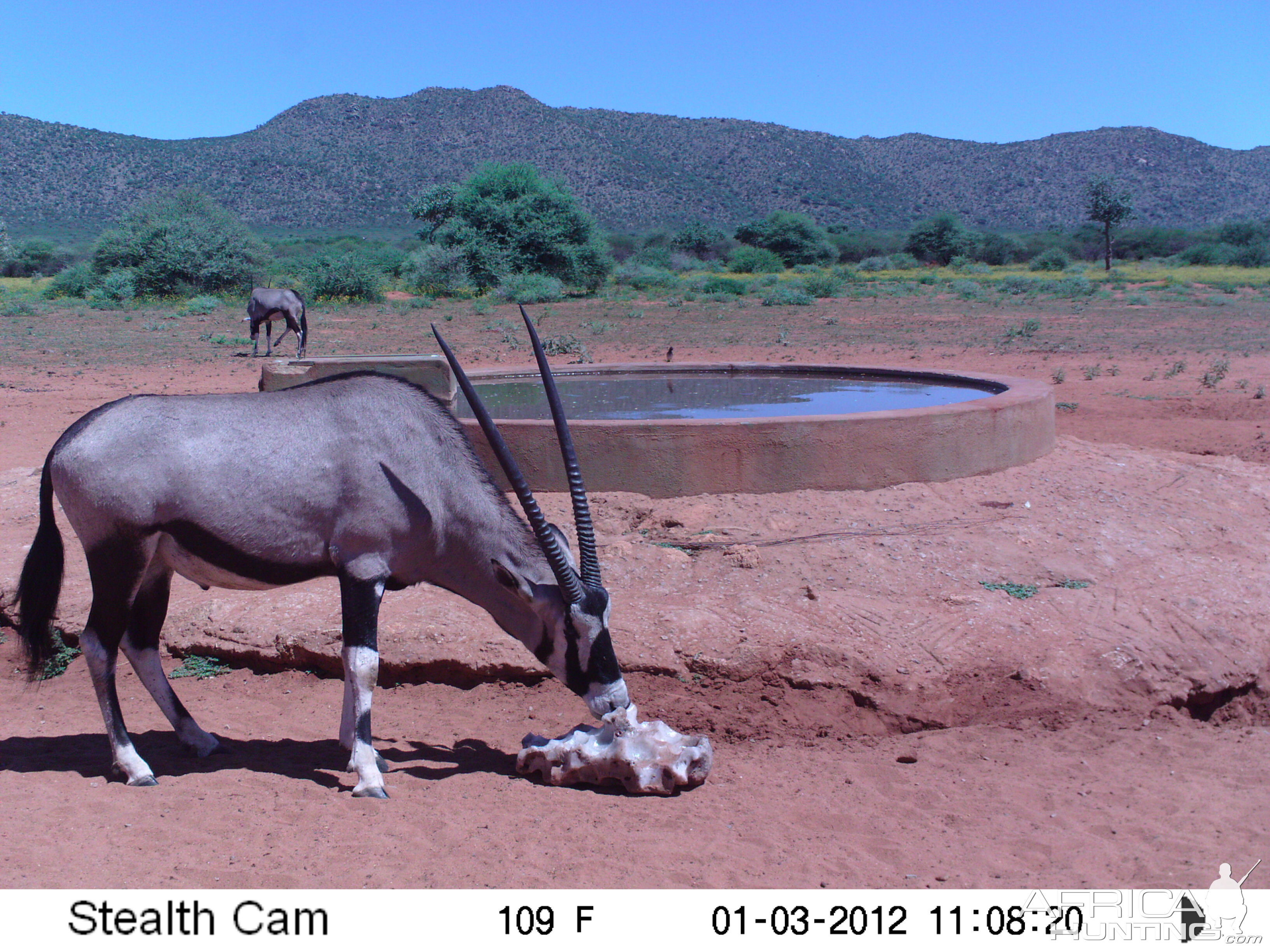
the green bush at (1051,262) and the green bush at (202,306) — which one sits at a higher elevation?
the green bush at (1051,262)

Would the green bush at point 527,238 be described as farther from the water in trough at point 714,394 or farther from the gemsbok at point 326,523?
the gemsbok at point 326,523

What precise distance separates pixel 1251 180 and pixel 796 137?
111 feet

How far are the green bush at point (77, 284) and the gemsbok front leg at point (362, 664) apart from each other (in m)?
32.7

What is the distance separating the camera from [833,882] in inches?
123

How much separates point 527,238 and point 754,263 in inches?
560

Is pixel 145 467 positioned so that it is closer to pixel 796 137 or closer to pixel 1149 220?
pixel 1149 220

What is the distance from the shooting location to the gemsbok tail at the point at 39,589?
12.8ft

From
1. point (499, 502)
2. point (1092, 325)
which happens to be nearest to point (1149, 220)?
point (1092, 325)

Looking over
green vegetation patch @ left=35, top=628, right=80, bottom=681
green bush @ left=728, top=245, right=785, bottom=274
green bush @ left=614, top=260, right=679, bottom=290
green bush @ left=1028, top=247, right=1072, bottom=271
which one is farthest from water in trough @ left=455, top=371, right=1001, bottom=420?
green bush @ left=1028, top=247, right=1072, bottom=271

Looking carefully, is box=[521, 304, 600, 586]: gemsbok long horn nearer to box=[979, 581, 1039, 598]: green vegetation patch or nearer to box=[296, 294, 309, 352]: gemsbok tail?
box=[979, 581, 1039, 598]: green vegetation patch

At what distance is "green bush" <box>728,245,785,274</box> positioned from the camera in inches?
1763

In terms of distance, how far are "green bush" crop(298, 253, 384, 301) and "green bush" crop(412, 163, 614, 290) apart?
4367 mm

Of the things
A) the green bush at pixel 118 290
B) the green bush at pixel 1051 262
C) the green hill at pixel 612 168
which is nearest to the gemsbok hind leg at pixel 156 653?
the green bush at pixel 118 290

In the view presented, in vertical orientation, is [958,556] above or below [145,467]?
below
